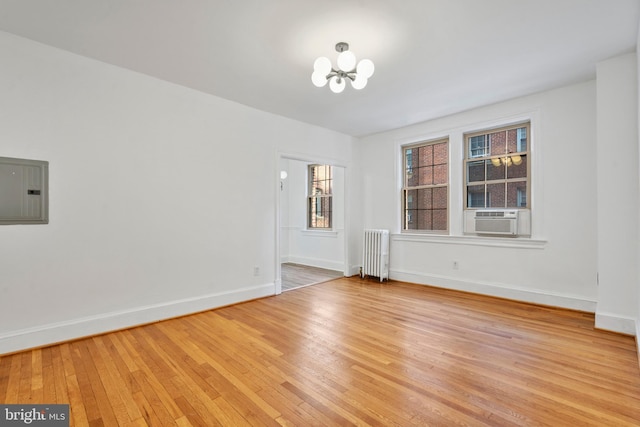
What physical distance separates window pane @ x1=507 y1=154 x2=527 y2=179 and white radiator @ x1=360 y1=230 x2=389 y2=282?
2047 millimetres

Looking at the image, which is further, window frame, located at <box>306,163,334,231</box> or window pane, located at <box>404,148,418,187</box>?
window frame, located at <box>306,163,334,231</box>

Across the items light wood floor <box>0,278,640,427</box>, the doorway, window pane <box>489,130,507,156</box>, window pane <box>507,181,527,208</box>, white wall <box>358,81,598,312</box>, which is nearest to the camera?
light wood floor <box>0,278,640,427</box>

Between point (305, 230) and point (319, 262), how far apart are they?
842 mm

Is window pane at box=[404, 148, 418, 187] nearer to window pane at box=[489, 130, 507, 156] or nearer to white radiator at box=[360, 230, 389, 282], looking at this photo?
white radiator at box=[360, 230, 389, 282]

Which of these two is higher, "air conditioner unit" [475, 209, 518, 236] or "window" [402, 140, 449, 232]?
"window" [402, 140, 449, 232]

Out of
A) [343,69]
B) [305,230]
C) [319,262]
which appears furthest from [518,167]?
[305,230]

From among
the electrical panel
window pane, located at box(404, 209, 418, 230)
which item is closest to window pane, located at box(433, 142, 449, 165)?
window pane, located at box(404, 209, 418, 230)

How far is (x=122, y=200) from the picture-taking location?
3.06 meters

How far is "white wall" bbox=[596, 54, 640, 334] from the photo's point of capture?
2.84m

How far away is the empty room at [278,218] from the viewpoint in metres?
2.01

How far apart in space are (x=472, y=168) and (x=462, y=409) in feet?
11.8

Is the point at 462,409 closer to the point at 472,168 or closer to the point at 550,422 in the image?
the point at 550,422

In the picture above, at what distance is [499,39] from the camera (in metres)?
2.60

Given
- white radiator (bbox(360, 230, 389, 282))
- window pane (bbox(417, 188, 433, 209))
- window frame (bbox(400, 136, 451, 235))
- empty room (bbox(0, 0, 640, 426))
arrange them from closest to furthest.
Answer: empty room (bbox(0, 0, 640, 426)) < window frame (bbox(400, 136, 451, 235)) < window pane (bbox(417, 188, 433, 209)) < white radiator (bbox(360, 230, 389, 282))
